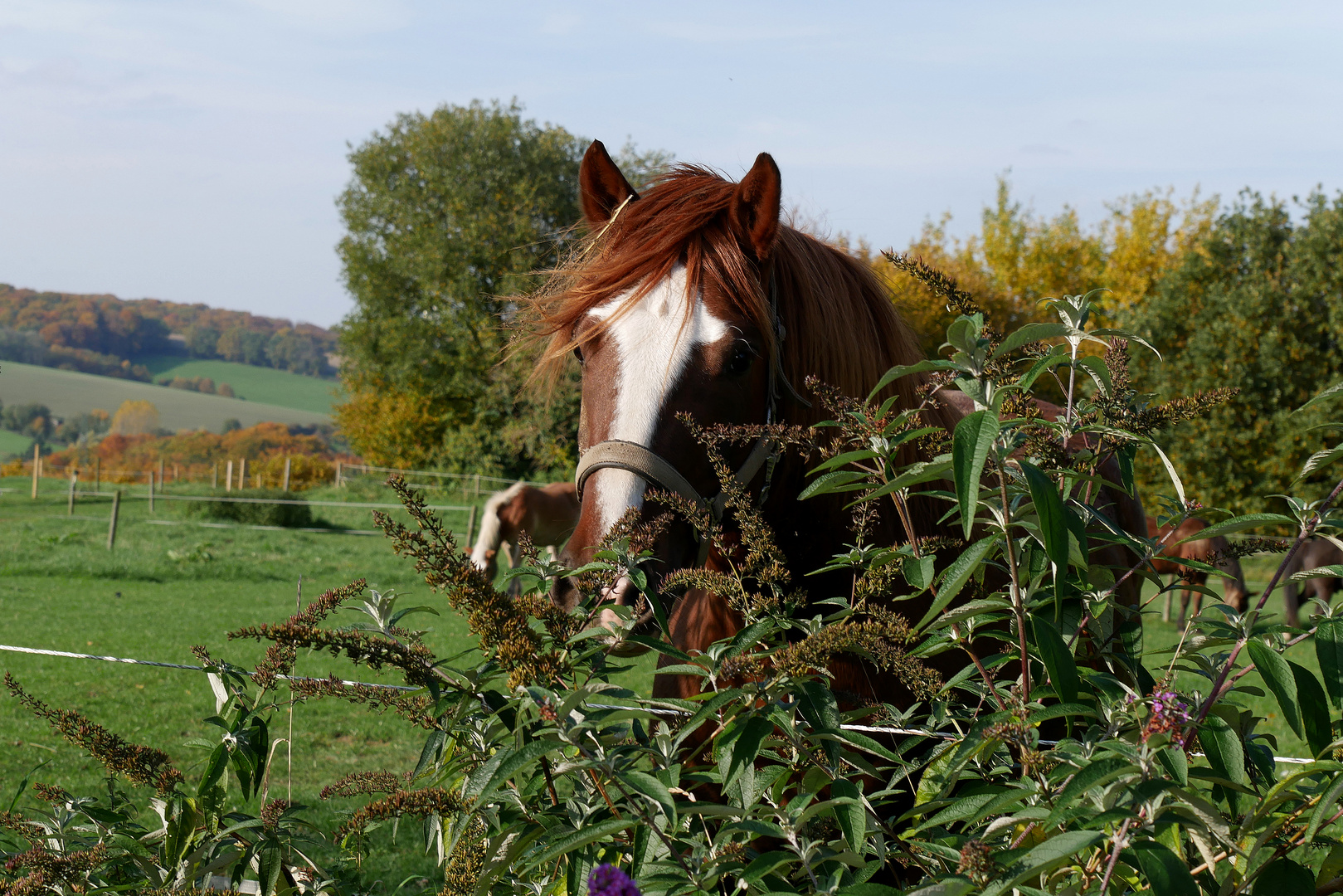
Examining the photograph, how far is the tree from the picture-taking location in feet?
69.8

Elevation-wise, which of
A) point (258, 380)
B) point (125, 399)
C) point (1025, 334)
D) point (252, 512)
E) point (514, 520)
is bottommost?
point (252, 512)

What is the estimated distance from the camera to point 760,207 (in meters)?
2.03

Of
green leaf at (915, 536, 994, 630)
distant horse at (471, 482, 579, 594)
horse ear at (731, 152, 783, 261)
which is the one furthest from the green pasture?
green leaf at (915, 536, 994, 630)

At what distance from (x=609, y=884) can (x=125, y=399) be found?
228 ft

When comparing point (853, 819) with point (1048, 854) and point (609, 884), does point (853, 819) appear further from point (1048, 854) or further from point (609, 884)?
point (609, 884)

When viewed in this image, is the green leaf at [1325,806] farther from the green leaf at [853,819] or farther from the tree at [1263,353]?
the tree at [1263,353]

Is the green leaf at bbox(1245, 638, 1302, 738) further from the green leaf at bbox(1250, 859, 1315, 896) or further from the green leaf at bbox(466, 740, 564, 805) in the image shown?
the green leaf at bbox(466, 740, 564, 805)

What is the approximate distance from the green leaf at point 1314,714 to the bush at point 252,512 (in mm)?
21549

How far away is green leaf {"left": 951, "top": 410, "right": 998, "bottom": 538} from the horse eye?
3.26ft

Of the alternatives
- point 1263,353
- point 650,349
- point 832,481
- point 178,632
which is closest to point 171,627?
point 178,632

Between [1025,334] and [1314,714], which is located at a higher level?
[1025,334]

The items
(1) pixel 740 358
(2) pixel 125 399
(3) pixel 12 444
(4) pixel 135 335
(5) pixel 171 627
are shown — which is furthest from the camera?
(4) pixel 135 335

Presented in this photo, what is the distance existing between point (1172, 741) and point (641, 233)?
1466mm

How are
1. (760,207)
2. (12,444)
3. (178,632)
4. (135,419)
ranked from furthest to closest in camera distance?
(135,419) → (12,444) → (178,632) → (760,207)
